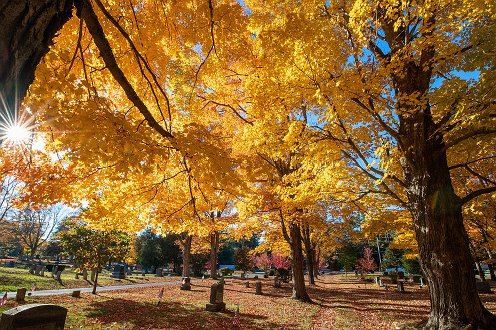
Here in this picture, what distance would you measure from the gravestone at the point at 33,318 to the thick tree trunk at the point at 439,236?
825 centimetres

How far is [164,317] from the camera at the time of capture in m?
9.60

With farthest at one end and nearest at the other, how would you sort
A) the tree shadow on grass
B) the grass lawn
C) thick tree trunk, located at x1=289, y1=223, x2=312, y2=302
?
the grass lawn → thick tree trunk, located at x1=289, y1=223, x2=312, y2=302 → the tree shadow on grass

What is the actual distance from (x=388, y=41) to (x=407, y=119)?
238 cm

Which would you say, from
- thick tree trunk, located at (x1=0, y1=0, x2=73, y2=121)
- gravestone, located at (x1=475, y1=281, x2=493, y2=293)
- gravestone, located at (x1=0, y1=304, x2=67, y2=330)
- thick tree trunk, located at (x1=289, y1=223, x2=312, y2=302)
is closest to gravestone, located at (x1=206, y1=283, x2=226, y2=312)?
thick tree trunk, located at (x1=289, y1=223, x2=312, y2=302)

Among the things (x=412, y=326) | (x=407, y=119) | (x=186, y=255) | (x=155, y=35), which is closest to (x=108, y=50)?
(x=155, y=35)

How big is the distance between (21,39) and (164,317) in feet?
33.9

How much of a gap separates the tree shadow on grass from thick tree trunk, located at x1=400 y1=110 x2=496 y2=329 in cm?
457

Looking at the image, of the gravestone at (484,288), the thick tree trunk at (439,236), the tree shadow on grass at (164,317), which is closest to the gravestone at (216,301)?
the tree shadow on grass at (164,317)

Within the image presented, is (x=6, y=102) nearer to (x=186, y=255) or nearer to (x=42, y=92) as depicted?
(x=42, y=92)

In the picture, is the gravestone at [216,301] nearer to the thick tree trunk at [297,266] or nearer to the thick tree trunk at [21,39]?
the thick tree trunk at [297,266]

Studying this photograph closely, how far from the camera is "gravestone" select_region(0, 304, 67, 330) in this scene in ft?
17.8

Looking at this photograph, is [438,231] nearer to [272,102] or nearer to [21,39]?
[272,102]

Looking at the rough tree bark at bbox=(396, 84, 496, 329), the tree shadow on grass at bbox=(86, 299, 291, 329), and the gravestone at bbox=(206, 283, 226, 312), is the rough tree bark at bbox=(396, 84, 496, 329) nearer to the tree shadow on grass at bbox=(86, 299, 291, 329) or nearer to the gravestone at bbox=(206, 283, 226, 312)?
the tree shadow on grass at bbox=(86, 299, 291, 329)

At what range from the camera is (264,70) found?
8109 mm
